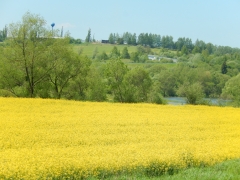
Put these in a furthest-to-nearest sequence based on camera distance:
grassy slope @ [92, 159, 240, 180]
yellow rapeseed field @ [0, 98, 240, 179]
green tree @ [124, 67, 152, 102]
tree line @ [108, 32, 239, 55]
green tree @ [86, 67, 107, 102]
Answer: tree line @ [108, 32, 239, 55], green tree @ [124, 67, 152, 102], green tree @ [86, 67, 107, 102], yellow rapeseed field @ [0, 98, 240, 179], grassy slope @ [92, 159, 240, 180]

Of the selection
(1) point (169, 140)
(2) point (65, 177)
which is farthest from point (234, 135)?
(2) point (65, 177)

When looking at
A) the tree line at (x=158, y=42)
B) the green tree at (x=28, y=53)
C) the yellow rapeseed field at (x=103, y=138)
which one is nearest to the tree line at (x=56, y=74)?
the green tree at (x=28, y=53)

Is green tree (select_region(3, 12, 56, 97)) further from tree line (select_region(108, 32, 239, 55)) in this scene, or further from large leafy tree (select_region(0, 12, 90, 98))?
tree line (select_region(108, 32, 239, 55))

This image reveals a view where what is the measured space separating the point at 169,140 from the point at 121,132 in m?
2.66

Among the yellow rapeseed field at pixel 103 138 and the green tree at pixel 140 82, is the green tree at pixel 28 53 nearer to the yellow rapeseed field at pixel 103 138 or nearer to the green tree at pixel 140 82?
the yellow rapeseed field at pixel 103 138

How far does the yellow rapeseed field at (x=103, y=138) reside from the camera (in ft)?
37.4

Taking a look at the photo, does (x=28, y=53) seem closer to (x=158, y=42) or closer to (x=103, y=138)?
(x=103, y=138)

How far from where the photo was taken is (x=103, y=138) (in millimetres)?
16281

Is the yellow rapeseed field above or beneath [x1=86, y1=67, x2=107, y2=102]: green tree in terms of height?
above

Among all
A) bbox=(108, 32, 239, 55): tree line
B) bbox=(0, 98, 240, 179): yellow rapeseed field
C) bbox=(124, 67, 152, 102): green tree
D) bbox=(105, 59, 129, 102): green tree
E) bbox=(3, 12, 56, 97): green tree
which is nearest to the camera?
bbox=(0, 98, 240, 179): yellow rapeseed field

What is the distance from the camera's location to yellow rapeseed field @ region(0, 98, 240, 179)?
11414 mm

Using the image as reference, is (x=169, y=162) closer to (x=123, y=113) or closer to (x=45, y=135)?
(x=45, y=135)

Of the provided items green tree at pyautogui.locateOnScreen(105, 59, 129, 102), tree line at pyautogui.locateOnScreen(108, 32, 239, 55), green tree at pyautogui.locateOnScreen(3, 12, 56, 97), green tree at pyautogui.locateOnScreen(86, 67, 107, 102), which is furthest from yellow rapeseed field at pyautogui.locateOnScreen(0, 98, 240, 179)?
tree line at pyautogui.locateOnScreen(108, 32, 239, 55)

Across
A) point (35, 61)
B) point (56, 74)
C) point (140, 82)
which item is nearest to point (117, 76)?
point (140, 82)
